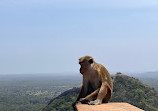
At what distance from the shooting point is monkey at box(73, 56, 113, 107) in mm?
7844

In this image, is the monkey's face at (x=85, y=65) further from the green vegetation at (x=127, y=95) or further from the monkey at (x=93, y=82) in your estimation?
the green vegetation at (x=127, y=95)

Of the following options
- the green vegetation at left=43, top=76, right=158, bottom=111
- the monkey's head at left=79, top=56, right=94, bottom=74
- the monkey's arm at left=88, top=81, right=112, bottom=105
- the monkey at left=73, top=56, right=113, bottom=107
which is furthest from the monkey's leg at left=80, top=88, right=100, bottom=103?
the green vegetation at left=43, top=76, right=158, bottom=111

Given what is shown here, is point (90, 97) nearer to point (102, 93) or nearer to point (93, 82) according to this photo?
point (102, 93)

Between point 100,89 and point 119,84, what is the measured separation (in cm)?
5283

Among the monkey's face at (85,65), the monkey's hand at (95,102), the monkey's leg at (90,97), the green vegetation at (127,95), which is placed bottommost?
the green vegetation at (127,95)

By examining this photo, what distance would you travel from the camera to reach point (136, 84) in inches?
2293

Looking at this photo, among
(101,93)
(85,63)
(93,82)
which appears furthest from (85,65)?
(101,93)

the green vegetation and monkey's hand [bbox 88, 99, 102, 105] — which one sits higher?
monkey's hand [bbox 88, 99, 102, 105]

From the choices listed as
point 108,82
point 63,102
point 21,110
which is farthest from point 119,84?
point 108,82

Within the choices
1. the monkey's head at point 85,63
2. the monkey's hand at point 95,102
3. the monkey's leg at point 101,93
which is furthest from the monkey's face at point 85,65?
the monkey's hand at point 95,102

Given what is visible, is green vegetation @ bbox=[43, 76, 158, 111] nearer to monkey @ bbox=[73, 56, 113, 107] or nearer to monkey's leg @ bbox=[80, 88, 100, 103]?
monkey @ bbox=[73, 56, 113, 107]

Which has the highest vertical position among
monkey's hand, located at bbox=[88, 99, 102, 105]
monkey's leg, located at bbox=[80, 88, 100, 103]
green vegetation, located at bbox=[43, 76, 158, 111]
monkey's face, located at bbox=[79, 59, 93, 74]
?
monkey's face, located at bbox=[79, 59, 93, 74]

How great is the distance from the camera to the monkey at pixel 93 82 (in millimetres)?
7844

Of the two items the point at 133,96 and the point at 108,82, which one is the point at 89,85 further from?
the point at 133,96
